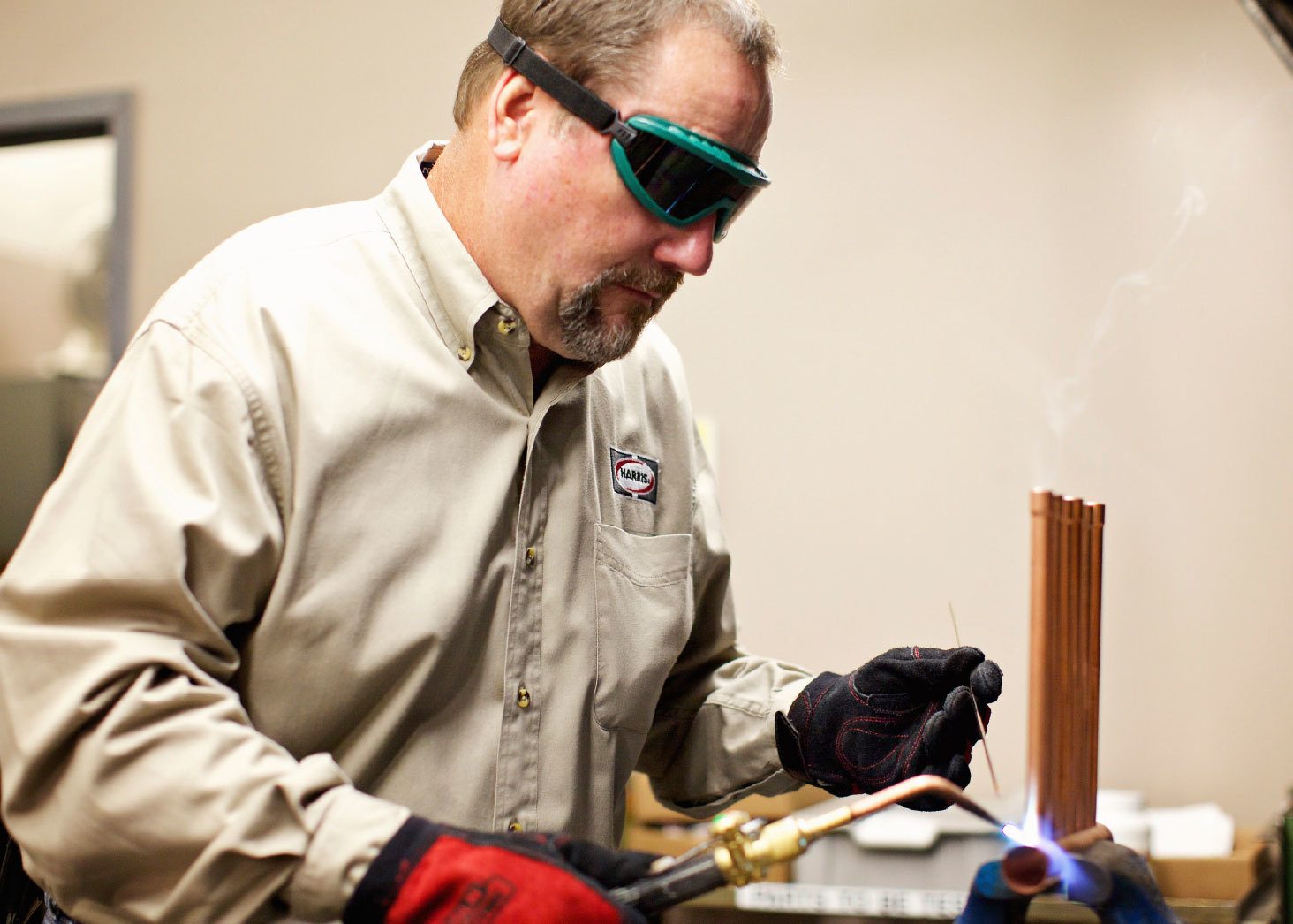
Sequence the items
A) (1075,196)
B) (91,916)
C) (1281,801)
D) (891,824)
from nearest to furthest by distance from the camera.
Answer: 1. (91,916)
2. (891,824)
3. (1281,801)
4. (1075,196)

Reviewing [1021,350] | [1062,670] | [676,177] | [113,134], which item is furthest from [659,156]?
[113,134]

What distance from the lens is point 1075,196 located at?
3.07 meters

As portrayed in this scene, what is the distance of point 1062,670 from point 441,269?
2.44ft

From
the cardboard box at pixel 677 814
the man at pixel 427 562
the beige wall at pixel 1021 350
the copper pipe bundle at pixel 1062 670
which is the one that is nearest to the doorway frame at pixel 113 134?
the beige wall at pixel 1021 350

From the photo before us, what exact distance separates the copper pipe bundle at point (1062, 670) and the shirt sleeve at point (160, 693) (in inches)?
24.2

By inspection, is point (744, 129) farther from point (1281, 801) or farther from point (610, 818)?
point (1281, 801)

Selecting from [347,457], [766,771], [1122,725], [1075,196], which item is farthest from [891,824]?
[347,457]

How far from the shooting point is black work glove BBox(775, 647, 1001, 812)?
1.24m

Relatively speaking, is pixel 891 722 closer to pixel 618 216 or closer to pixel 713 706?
pixel 713 706

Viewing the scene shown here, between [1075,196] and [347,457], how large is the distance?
246cm

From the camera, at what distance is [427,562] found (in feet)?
3.88

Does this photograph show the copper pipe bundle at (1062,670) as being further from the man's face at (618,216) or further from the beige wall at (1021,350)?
the beige wall at (1021,350)

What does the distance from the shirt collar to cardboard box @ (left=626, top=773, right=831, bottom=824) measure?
1763 millimetres

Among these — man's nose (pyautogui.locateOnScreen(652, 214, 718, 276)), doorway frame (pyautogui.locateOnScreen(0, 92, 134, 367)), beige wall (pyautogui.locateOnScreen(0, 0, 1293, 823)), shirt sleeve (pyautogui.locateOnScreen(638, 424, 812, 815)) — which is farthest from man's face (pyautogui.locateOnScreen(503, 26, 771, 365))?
doorway frame (pyautogui.locateOnScreen(0, 92, 134, 367))
